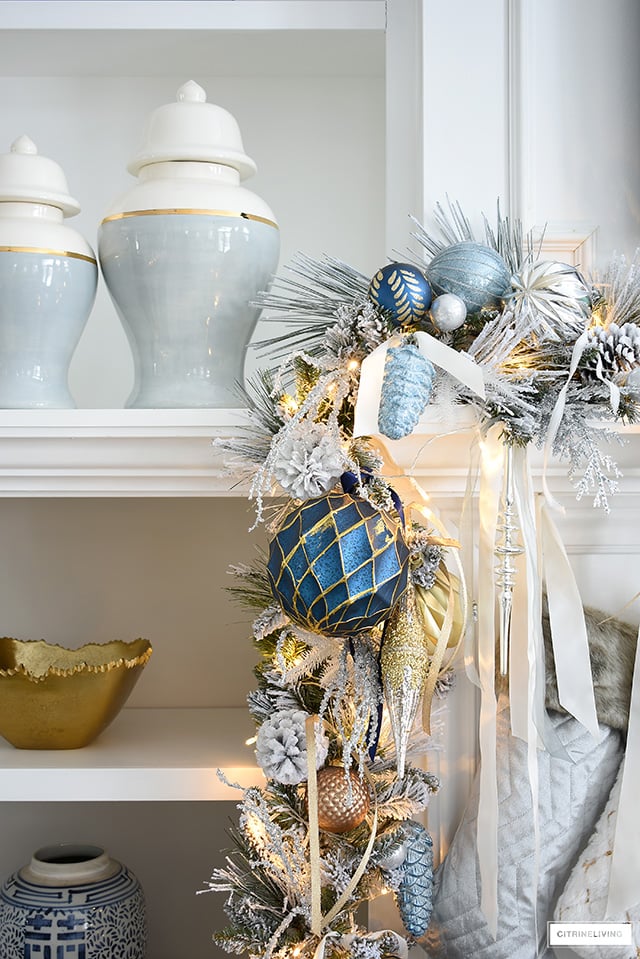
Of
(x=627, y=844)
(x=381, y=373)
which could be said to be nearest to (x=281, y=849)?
(x=627, y=844)

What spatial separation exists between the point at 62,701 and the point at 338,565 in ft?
1.51

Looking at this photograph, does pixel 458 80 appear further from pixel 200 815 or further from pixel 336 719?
pixel 200 815

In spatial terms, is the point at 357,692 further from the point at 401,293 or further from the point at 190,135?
the point at 190,135

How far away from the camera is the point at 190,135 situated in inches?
35.9

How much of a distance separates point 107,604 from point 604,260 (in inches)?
30.3

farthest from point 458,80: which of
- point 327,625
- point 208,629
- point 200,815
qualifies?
point 200,815

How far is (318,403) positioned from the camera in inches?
28.6

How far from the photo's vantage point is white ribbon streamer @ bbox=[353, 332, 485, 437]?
69cm

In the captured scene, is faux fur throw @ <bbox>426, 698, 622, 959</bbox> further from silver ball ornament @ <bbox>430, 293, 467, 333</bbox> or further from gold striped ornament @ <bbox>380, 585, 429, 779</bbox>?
silver ball ornament @ <bbox>430, 293, 467, 333</bbox>

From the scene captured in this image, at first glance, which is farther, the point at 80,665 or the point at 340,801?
the point at 80,665

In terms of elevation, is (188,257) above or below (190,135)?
below

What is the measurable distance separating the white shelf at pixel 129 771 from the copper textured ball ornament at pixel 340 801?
0.15m

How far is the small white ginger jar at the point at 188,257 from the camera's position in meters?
0.89

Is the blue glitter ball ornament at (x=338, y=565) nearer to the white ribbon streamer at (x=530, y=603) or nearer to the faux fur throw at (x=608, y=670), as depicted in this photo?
the white ribbon streamer at (x=530, y=603)
